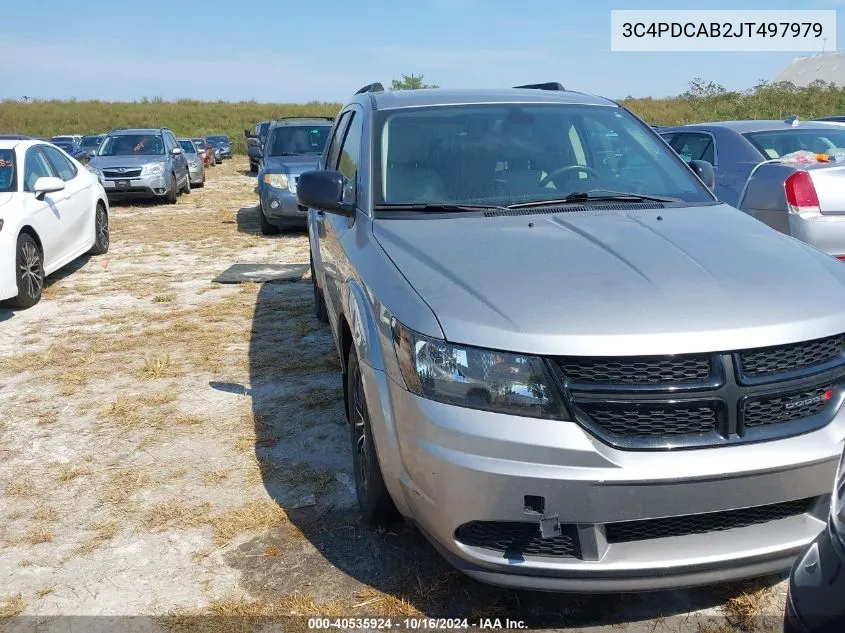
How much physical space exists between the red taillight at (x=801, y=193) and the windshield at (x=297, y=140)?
831 centimetres

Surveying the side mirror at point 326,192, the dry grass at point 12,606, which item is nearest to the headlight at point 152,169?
the side mirror at point 326,192

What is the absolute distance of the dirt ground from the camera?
8.77ft

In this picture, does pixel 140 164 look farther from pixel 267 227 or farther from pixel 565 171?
pixel 565 171

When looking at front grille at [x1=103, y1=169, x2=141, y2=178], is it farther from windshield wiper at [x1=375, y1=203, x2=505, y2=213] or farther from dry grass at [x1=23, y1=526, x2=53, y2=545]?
Result: windshield wiper at [x1=375, y1=203, x2=505, y2=213]

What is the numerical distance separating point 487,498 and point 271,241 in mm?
9655

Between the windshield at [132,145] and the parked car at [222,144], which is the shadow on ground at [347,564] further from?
the parked car at [222,144]

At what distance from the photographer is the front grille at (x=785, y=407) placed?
223cm

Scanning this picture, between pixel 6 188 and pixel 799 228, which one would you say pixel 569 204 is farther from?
pixel 6 188

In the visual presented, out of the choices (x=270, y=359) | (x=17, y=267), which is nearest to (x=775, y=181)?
(x=270, y=359)

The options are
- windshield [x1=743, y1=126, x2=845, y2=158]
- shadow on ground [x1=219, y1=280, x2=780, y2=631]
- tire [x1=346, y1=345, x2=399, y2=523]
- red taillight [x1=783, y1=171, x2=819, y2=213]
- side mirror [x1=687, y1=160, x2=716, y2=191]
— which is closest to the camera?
shadow on ground [x1=219, y1=280, x2=780, y2=631]

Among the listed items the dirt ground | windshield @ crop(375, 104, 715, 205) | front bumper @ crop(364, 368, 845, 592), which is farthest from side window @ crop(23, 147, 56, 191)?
front bumper @ crop(364, 368, 845, 592)

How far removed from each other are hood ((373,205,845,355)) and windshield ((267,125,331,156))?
9932mm

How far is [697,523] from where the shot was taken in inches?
90.4

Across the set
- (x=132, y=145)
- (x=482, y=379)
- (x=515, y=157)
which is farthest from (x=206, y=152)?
(x=482, y=379)
